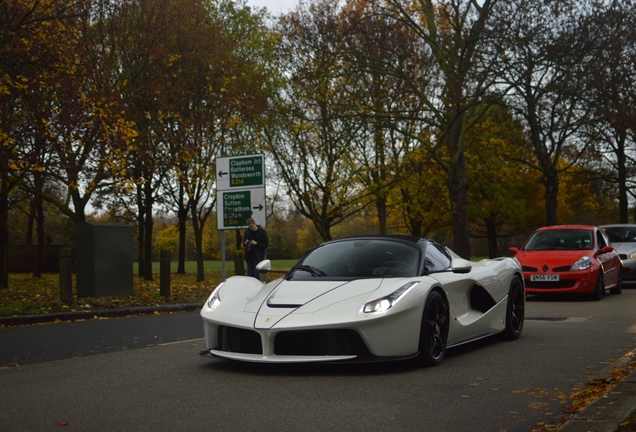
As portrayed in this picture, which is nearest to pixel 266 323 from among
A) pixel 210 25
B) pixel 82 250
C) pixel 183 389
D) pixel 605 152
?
pixel 183 389

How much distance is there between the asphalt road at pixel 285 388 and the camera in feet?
18.2

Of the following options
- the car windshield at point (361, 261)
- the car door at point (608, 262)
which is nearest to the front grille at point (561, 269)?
the car door at point (608, 262)

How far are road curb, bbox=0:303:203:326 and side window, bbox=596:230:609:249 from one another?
29.1ft

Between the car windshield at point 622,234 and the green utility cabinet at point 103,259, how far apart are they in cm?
1332

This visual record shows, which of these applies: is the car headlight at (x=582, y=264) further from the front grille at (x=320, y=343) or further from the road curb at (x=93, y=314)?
the front grille at (x=320, y=343)

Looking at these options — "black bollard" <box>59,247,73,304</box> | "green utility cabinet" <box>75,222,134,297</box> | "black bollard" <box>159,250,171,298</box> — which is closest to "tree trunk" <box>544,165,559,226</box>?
"black bollard" <box>159,250,171,298</box>

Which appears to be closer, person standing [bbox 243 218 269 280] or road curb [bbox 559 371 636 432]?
road curb [bbox 559 371 636 432]

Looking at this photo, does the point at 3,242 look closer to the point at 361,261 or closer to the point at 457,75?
the point at 457,75

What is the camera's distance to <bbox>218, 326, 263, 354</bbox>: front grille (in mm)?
7496

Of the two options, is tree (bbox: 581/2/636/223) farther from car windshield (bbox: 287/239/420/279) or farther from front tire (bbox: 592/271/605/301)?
car windshield (bbox: 287/239/420/279)

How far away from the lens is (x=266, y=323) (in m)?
7.33

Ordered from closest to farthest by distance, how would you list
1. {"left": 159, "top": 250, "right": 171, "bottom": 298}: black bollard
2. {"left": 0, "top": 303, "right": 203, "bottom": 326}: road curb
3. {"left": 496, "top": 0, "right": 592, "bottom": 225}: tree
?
{"left": 0, "top": 303, "right": 203, "bottom": 326}: road curb, {"left": 159, "top": 250, "right": 171, "bottom": 298}: black bollard, {"left": 496, "top": 0, "right": 592, "bottom": 225}: tree

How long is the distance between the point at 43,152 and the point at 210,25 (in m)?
13.2

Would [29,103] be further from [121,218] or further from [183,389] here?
[121,218]
